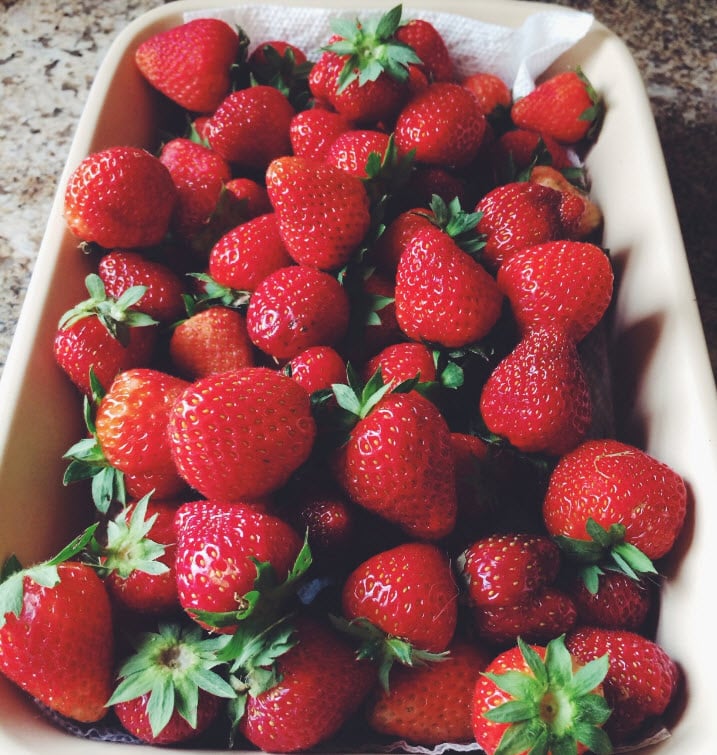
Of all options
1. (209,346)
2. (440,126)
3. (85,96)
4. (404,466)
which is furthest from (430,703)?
(85,96)

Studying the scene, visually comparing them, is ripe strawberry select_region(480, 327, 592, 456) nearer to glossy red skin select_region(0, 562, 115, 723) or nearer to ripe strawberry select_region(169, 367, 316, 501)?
ripe strawberry select_region(169, 367, 316, 501)

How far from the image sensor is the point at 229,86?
3.93ft

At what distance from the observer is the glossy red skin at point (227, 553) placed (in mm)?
658

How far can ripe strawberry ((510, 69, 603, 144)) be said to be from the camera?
120 cm

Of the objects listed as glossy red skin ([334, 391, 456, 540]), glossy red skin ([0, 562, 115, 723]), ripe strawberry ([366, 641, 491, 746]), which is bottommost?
ripe strawberry ([366, 641, 491, 746])

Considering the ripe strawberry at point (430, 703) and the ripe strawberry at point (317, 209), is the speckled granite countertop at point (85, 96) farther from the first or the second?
the ripe strawberry at point (430, 703)

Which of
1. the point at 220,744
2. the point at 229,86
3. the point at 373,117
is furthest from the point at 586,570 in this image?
the point at 229,86

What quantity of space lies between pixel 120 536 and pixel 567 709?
0.46 metres

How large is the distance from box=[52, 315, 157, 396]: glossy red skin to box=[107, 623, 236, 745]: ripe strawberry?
321 millimetres

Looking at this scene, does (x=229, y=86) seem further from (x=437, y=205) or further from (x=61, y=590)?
(x=61, y=590)

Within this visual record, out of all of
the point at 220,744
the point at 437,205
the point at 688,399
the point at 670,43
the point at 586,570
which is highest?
the point at 670,43

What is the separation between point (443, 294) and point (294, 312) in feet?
0.58

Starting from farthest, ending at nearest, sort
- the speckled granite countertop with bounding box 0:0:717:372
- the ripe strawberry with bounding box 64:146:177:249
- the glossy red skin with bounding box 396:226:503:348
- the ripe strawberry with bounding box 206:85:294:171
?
1. the speckled granite countertop with bounding box 0:0:717:372
2. the ripe strawberry with bounding box 206:85:294:171
3. the ripe strawberry with bounding box 64:146:177:249
4. the glossy red skin with bounding box 396:226:503:348

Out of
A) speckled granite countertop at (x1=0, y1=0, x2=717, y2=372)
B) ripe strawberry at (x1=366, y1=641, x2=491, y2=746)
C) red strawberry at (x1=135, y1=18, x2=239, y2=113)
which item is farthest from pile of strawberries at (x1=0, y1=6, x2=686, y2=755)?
speckled granite countertop at (x1=0, y1=0, x2=717, y2=372)
